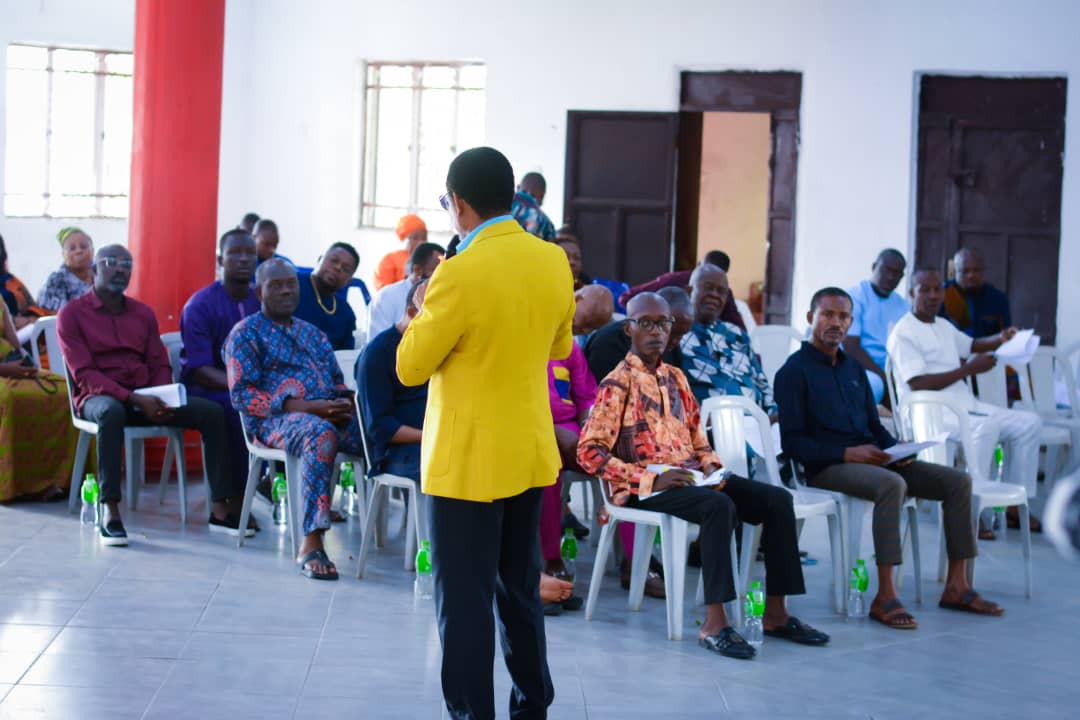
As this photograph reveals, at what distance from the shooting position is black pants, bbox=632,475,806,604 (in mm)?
4656

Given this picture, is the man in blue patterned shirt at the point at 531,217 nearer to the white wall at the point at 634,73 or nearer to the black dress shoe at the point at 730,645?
the black dress shoe at the point at 730,645

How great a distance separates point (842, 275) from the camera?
10156 mm

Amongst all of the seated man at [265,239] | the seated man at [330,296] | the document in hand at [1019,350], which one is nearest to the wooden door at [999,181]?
the document in hand at [1019,350]

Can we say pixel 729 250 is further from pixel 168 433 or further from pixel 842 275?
pixel 168 433

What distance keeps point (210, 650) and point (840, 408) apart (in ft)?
8.42

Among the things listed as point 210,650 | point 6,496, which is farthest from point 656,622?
point 6,496

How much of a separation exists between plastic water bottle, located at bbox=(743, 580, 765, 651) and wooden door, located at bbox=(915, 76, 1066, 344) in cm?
597

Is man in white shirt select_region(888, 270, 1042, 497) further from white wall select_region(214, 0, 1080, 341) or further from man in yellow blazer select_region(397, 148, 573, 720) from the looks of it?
man in yellow blazer select_region(397, 148, 573, 720)

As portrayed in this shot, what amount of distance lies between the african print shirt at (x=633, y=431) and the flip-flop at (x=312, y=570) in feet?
3.90

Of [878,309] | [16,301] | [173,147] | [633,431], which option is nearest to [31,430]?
[16,301]

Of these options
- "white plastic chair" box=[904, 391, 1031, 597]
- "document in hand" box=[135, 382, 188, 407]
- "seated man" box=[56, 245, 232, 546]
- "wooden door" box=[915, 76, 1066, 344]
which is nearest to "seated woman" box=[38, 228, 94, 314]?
"seated man" box=[56, 245, 232, 546]

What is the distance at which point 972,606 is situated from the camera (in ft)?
17.4

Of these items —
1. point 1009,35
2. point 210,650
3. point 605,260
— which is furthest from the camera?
point 605,260

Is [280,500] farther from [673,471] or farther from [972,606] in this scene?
[972,606]
